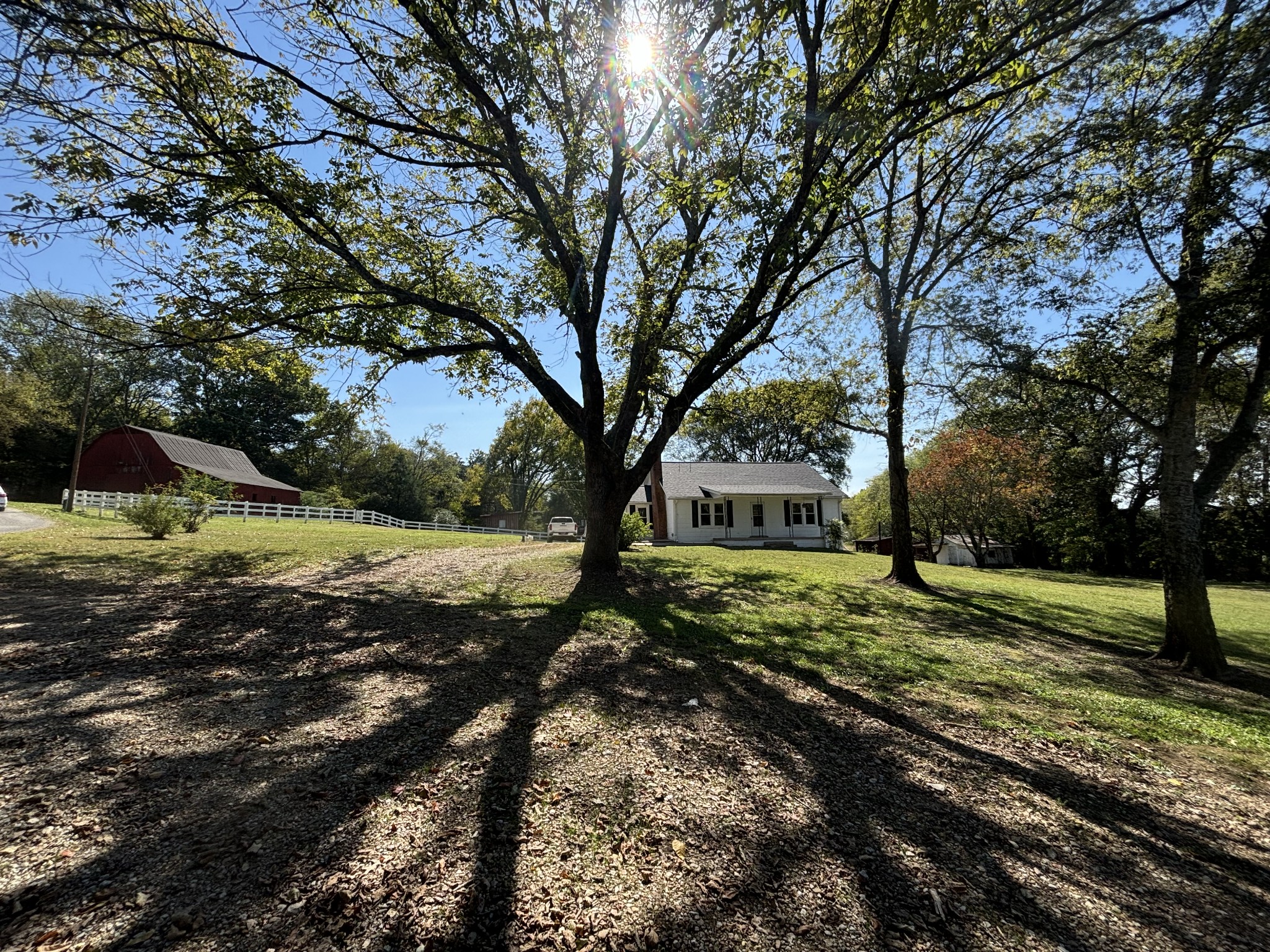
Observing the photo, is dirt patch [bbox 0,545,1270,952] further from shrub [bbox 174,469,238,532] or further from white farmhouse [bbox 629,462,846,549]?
white farmhouse [bbox 629,462,846,549]

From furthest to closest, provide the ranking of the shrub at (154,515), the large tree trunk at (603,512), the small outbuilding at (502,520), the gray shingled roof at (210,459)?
Answer: the small outbuilding at (502,520), the gray shingled roof at (210,459), the shrub at (154,515), the large tree trunk at (603,512)

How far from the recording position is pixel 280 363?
1054 cm

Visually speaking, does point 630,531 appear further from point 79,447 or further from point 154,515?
point 79,447

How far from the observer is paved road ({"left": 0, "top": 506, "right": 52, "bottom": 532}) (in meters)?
12.5

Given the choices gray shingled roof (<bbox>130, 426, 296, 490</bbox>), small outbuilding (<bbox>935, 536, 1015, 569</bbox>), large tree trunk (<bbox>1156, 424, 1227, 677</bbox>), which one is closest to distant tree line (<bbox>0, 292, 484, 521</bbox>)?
gray shingled roof (<bbox>130, 426, 296, 490</bbox>)

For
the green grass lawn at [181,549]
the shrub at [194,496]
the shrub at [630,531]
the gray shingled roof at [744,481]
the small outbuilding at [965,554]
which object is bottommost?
the small outbuilding at [965,554]

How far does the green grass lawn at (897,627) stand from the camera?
485 centimetres

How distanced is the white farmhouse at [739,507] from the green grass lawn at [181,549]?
13100 millimetres

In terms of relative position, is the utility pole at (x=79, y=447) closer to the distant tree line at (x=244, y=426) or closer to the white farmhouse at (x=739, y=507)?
the distant tree line at (x=244, y=426)

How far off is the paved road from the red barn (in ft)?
38.2

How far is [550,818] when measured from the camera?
269cm

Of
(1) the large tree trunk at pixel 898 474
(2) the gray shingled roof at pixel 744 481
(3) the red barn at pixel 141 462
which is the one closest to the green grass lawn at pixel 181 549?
(1) the large tree trunk at pixel 898 474

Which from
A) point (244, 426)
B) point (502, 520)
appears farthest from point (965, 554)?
point (244, 426)

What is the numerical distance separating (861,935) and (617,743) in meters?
1.84
